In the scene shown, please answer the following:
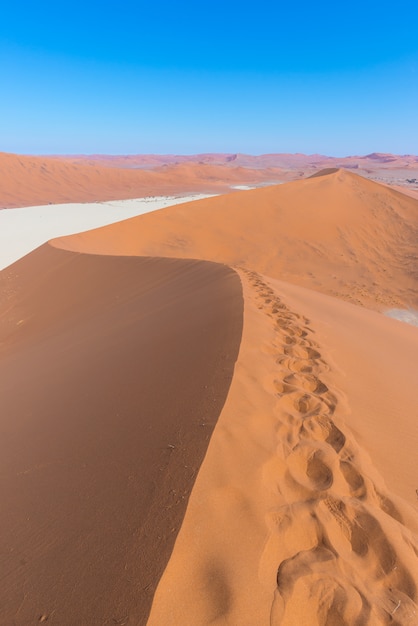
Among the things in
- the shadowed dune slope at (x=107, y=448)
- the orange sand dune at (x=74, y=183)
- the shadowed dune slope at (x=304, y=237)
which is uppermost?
the shadowed dune slope at (x=107, y=448)

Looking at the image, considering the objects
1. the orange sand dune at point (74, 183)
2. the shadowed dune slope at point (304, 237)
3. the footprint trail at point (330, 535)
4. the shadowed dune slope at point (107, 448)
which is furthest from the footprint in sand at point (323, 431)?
the orange sand dune at point (74, 183)

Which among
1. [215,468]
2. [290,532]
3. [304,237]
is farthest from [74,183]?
[290,532]

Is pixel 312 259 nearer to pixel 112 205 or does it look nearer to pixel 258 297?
pixel 258 297

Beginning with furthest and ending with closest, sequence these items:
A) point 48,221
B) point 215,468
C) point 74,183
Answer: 1. point 74,183
2. point 48,221
3. point 215,468

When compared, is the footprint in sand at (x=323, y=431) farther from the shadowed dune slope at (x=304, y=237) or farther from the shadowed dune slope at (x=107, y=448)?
the shadowed dune slope at (x=304, y=237)

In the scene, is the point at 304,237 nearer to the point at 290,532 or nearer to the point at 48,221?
the point at 290,532

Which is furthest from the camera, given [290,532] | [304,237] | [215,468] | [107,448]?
[304,237]
